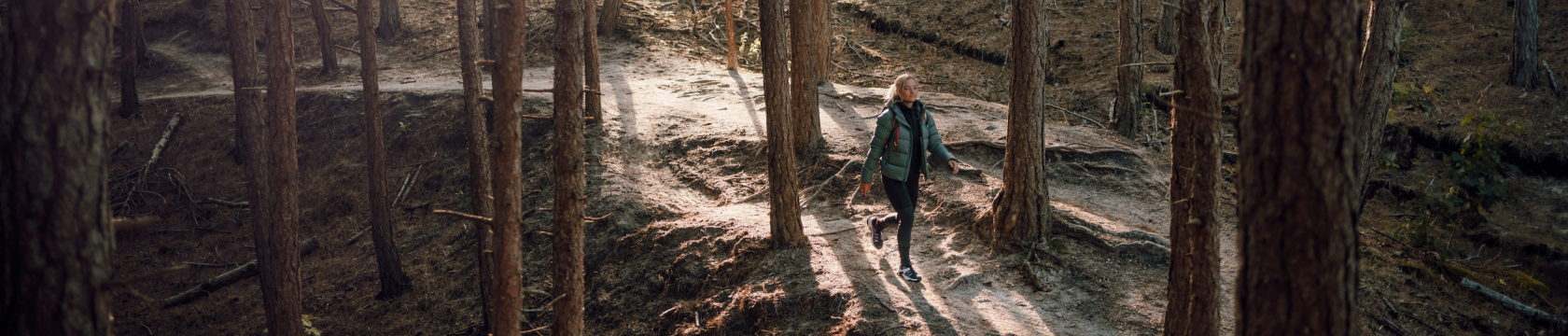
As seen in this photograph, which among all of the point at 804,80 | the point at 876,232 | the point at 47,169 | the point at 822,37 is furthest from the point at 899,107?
the point at 822,37

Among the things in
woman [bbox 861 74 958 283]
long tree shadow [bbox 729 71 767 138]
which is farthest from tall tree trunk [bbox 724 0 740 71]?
woman [bbox 861 74 958 283]

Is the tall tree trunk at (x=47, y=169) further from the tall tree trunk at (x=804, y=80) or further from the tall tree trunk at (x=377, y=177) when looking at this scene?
the tall tree trunk at (x=804, y=80)

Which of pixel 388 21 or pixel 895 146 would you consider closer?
pixel 895 146

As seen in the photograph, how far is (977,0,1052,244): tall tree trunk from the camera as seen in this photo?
7.62 meters

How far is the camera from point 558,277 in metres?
6.33

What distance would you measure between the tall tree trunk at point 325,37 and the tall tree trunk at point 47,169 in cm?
1044

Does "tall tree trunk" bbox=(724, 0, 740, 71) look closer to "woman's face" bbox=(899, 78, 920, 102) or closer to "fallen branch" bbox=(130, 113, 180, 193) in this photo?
"woman's face" bbox=(899, 78, 920, 102)

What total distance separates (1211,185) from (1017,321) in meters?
2.14

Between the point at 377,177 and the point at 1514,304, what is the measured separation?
14.0m

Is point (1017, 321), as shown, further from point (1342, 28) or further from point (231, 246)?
point (231, 246)

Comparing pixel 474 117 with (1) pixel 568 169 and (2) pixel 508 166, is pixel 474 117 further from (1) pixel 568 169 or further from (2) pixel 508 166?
(2) pixel 508 166

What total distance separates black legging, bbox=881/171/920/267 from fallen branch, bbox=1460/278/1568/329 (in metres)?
7.29

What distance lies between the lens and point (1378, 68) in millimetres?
9234

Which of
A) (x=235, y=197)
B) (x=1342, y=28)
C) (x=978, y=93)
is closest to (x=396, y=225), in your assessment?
(x=235, y=197)
